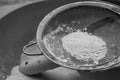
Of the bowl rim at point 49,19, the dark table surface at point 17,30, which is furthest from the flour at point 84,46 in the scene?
the dark table surface at point 17,30

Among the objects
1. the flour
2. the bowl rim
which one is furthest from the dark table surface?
the bowl rim

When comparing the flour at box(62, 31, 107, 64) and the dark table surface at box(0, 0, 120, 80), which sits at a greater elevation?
the dark table surface at box(0, 0, 120, 80)

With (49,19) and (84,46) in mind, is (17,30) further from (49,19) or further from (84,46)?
(84,46)

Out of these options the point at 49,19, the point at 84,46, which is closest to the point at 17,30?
the point at 49,19

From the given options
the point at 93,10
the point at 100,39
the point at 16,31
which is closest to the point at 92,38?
the point at 100,39

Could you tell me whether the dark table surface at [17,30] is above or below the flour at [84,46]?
above

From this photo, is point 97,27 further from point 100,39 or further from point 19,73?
point 19,73

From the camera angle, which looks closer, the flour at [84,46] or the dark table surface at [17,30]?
the flour at [84,46]

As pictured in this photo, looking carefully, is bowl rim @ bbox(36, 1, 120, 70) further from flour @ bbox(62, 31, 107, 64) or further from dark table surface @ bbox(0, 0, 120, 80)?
dark table surface @ bbox(0, 0, 120, 80)

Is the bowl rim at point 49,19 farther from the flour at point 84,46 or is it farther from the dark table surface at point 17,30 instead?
the dark table surface at point 17,30
